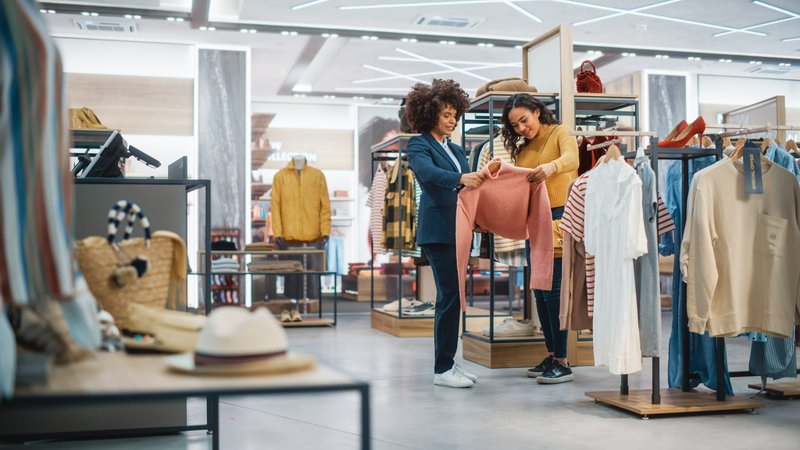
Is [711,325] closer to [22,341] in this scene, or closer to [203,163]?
[22,341]

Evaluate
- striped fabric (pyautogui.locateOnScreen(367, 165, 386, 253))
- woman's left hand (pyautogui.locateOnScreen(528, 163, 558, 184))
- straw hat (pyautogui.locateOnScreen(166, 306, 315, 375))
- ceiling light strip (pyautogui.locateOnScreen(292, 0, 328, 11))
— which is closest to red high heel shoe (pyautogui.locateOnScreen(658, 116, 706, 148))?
woman's left hand (pyautogui.locateOnScreen(528, 163, 558, 184))

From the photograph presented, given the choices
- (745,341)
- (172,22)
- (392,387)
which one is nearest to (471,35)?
(172,22)

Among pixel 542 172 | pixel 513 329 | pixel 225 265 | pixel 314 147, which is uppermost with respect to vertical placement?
pixel 314 147

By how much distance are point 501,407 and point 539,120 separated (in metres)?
1.74

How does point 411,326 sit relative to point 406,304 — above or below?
below

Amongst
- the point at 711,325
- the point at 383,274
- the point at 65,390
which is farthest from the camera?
the point at 383,274

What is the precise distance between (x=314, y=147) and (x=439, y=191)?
9190 mm

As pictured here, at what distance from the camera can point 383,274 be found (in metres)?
11.5

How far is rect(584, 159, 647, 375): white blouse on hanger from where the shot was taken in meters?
3.61

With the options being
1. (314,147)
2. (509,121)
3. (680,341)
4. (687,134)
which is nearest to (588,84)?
(509,121)

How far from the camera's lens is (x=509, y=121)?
15.7 ft

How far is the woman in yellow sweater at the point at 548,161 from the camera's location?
458 cm

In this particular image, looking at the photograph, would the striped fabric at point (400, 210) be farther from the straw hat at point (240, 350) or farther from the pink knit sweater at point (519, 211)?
the straw hat at point (240, 350)

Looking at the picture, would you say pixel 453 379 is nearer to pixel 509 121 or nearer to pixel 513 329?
pixel 513 329
